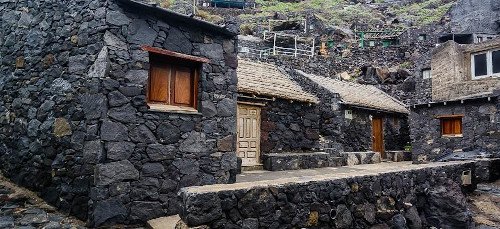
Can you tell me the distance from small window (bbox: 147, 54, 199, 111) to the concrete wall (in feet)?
48.0

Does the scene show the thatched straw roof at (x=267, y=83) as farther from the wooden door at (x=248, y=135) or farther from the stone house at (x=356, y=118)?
the stone house at (x=356, y=118)

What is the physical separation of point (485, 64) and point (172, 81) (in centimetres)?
1583

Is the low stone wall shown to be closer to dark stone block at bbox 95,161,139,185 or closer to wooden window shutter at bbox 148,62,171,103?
dark stone block at bbox 95,161,139,185

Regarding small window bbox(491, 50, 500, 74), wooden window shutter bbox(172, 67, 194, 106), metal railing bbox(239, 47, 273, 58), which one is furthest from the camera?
metal railing bbox(239, 47, 273, 58)

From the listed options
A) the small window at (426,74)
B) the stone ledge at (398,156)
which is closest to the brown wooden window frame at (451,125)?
the stone ledge at (398,156)

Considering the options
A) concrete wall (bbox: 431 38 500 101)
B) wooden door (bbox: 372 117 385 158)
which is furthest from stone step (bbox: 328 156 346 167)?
concrete wall (bbox: 431 38 500 101)

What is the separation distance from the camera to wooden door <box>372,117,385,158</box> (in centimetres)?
1783

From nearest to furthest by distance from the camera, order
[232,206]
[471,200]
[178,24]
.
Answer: [232,206] → [178,24] → [471,200]

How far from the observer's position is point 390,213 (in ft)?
19.7

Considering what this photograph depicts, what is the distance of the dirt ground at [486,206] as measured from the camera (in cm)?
678

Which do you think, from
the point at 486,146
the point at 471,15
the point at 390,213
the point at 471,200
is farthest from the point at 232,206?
the point at 471,15

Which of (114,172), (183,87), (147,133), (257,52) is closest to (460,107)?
(183,87)

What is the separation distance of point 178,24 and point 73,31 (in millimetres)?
1690

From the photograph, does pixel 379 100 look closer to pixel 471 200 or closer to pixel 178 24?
pixel 471 200
